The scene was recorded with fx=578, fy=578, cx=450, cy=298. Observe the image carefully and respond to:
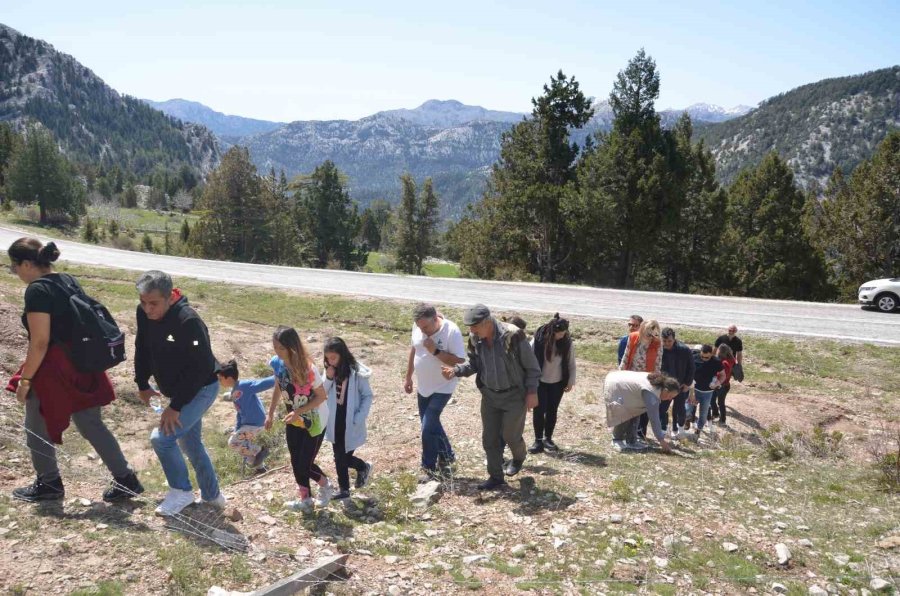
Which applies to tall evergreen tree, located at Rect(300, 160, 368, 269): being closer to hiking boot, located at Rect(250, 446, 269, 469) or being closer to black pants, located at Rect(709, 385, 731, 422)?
black pants, located at Rect(709, 385, 731, 422)

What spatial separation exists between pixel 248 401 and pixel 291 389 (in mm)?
1727

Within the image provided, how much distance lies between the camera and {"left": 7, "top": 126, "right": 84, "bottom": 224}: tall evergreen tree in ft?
165

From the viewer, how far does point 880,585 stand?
450 centimetres

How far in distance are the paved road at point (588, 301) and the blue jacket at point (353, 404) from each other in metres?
12.9

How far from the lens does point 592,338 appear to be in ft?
52.2

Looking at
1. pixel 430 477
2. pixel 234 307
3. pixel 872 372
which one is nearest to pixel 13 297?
pixel 234 307

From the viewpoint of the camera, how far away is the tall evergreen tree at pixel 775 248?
32531 mm

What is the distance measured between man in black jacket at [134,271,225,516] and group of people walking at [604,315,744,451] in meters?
5.43

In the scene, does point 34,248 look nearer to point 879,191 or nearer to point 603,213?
point 603,213

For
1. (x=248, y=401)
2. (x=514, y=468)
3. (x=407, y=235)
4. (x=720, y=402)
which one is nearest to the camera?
(x=514, y=468)

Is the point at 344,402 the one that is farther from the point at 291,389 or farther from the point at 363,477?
the point at 363,477

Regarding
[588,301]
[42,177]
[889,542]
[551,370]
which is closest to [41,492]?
[551,370]

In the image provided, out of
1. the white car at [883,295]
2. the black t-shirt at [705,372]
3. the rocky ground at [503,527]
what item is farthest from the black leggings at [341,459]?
the white car at [883,295]

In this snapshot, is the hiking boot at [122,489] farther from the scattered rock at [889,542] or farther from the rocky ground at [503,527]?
the scattered rock at [889,542]
